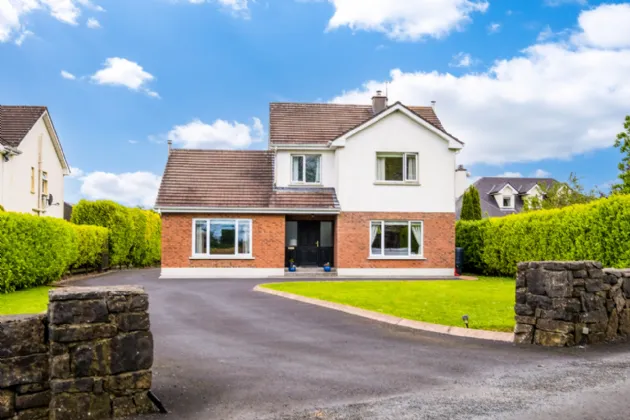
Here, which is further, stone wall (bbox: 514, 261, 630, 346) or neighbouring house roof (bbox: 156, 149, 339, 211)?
neighbouring house roof (bbox: 156, 149, 339, 211)

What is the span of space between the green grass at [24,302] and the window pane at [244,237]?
8.63m

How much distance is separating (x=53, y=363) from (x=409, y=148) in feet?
74.3

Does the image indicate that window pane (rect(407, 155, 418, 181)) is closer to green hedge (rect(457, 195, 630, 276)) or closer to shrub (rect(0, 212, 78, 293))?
green hedge (rect(457, 195, 630, 276))

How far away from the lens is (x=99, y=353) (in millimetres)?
5219

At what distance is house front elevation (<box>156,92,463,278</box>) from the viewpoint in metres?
24.6

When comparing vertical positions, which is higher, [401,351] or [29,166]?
[29,166]

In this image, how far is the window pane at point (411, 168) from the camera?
26141 mm

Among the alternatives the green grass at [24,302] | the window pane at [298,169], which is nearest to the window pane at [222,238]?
the window pane at [298,169]

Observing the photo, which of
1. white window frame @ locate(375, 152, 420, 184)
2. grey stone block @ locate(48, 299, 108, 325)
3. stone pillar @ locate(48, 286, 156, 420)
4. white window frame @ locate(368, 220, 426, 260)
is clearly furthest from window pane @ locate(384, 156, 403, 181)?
grey stone block @ locate(48, 299, 108, 325)

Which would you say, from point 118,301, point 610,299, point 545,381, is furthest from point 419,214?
point 118,301

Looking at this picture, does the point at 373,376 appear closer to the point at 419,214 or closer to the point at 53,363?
the point at 53,363

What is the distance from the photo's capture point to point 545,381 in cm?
661

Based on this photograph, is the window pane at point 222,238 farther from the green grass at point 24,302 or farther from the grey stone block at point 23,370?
the grey stone block at point 23,370

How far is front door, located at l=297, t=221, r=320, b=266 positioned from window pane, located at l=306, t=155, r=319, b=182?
2309 millimetres
